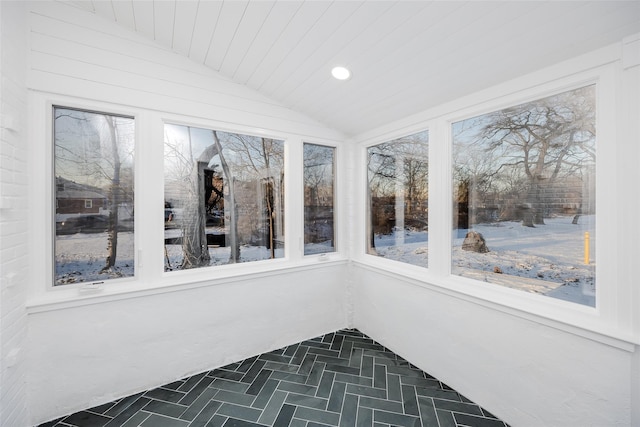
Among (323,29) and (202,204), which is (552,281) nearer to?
(323,29)

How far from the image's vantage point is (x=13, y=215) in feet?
5.76

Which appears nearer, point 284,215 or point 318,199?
point 284,215

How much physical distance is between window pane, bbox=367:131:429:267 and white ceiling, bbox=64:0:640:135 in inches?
17.4

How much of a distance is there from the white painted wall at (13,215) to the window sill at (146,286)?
0.14 metres

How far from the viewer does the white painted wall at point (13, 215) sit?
1.65 m

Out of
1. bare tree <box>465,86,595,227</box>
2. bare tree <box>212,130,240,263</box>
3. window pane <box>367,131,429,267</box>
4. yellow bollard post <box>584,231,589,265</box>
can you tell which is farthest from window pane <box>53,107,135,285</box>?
yellow bollard post <box>584,231,589,265</box>

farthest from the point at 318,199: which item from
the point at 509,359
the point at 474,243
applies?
the point at 509,359

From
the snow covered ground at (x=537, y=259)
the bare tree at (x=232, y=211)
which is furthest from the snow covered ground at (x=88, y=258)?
the snow covered ground at (x=537, y=259)

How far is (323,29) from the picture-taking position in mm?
1880

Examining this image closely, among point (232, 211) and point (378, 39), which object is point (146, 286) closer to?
point (232, 211)

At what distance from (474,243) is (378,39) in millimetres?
1766

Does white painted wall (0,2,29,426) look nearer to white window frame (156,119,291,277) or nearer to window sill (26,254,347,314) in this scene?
window sill (26,254,347,314)

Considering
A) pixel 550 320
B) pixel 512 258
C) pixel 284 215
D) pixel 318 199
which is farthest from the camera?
pixel 318 199

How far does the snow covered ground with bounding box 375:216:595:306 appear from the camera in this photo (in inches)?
67.5
